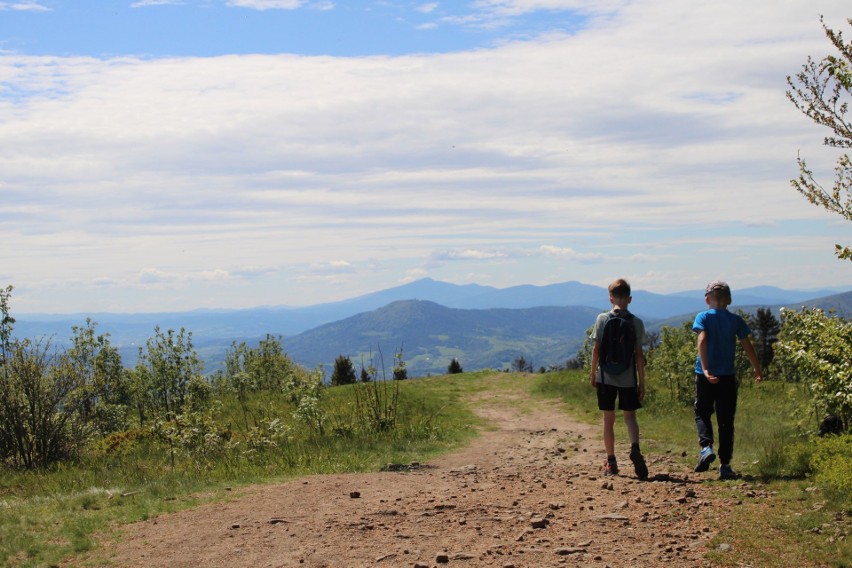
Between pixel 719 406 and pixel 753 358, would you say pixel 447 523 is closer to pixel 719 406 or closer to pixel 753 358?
pixel 719 406

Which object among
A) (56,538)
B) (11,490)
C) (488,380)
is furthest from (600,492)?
(488,380)

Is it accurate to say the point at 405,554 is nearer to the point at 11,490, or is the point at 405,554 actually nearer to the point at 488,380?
the point at 11,490

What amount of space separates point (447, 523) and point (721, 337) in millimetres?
4636

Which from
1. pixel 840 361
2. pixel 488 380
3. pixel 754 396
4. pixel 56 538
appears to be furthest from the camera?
pixel 488 380

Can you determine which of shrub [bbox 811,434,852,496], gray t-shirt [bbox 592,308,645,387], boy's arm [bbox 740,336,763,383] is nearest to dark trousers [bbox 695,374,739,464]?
boy's arm [bbox 740,336,763,383]

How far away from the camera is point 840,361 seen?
841cm

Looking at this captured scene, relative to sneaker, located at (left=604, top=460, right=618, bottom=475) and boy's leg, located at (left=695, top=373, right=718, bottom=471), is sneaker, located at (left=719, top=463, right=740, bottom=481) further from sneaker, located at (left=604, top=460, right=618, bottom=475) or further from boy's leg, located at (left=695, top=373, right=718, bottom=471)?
sneaker, located at (left=604, top=460, right=618, bottom=475)

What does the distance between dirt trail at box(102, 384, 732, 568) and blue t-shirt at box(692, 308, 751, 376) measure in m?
1.53

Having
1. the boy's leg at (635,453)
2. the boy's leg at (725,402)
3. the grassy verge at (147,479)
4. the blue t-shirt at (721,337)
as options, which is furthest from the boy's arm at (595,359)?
the grassy verge at (147,479)

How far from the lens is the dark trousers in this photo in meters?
9.31

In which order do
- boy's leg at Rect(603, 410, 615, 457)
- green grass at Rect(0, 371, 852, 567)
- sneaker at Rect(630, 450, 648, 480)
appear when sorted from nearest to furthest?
green grass at Rect(0, 371, 852, 567) < sneaker at Rect(630, 450, 648, 480) < boy's leg at Rect(603, 410, 615, 457)

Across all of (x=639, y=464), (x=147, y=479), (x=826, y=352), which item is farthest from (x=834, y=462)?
(x=147, y=479)

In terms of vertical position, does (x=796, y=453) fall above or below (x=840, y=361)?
below

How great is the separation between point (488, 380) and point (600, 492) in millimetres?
22676
